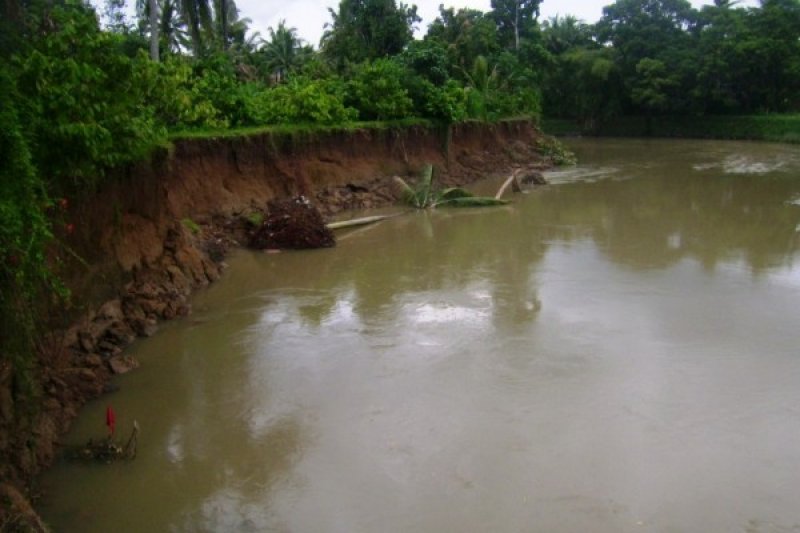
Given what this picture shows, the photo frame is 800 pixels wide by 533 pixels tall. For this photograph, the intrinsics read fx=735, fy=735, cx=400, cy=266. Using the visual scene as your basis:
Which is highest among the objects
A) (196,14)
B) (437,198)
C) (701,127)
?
(196,14)

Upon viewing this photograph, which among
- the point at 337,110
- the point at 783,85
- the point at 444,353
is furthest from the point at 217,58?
the point at 783,85

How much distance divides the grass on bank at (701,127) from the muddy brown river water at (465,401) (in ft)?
104

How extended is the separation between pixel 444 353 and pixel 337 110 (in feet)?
38.5

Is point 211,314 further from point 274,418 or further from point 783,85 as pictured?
point 783,85

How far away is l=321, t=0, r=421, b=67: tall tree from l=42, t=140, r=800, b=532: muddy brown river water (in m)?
22.3

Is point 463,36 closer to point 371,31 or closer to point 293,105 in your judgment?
point 371,31

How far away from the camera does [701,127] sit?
46344 millimetres

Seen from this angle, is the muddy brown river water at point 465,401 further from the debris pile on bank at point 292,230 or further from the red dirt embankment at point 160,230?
the debris pile on bank at point 292,230

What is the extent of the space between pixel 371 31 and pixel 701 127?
79.6 ft

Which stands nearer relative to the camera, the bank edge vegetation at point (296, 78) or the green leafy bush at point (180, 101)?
the bank edge vegetation at point (296, 78)

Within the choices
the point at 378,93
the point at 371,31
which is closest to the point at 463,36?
the point at 371,31

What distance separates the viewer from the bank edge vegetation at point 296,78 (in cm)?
617

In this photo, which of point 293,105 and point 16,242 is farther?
point 293,105

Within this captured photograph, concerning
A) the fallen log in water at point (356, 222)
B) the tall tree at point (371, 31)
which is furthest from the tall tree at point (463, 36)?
the fallen log in water at point (356, 222)
